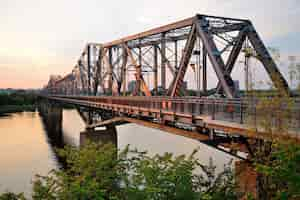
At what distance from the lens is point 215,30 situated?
17469 mm

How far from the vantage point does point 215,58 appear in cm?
1488

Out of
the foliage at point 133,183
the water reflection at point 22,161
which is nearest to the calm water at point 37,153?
the water reflection at point 22,161

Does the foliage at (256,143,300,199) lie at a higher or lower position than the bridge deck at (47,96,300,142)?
lower

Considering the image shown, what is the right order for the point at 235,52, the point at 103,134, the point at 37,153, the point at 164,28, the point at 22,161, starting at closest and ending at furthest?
1. the point at 235,52
2. the point at 164,28
3. the point at 22,161
4. the point at 103,134
5. the point at 37,153

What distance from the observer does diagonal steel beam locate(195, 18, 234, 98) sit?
14.3 m

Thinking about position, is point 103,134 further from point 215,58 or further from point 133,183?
point 133,183

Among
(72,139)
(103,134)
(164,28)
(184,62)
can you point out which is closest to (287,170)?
(184,62)

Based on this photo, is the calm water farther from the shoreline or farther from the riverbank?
the riverbank

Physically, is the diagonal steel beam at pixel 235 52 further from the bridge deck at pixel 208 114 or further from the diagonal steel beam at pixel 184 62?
the bridge deck at pixel 208 114

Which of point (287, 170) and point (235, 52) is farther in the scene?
point (235, 52)

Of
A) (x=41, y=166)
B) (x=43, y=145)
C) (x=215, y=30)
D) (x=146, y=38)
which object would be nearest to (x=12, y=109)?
A: (x=43, y=145)

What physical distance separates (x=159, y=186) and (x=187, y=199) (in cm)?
76

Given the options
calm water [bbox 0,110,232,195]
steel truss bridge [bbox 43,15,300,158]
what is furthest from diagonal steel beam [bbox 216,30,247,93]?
calm water [bbox 0,110,232,195]

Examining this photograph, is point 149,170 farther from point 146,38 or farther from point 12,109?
point 12,109
